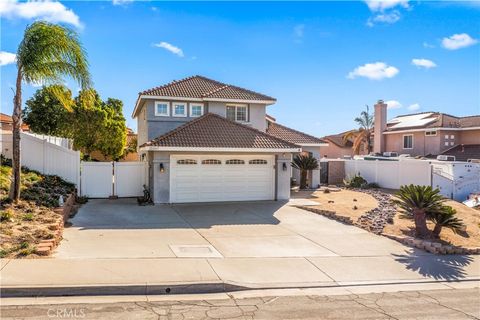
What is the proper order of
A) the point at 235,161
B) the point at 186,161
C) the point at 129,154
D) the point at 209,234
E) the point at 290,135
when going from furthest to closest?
the point at 129,154
the point at 290,135
the point at 235,161
the point at 186,161
the point at 209,234

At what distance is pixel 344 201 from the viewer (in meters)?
20.3

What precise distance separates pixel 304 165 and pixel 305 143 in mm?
1941

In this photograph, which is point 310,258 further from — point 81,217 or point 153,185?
point 153,185

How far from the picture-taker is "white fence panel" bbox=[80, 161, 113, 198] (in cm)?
1939

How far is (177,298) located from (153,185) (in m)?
11.2

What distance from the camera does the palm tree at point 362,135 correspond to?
46.1 meters

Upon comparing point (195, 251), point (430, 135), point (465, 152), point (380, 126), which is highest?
point (380, 126)

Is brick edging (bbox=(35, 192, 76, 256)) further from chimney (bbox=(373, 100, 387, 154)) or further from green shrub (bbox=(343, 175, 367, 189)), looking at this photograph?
chimney (bbox=(373, 100, 387, 154))

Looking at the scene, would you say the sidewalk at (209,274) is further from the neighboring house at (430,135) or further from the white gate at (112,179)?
the neighboring house at (430,135)

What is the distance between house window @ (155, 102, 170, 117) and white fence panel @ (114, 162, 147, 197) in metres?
2.86

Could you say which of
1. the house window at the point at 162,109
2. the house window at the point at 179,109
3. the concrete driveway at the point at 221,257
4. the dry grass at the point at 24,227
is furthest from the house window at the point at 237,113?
the dry grass at the point at 24,227

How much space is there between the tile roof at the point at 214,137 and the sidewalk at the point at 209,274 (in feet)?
29.6

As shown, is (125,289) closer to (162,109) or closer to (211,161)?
(211,161)

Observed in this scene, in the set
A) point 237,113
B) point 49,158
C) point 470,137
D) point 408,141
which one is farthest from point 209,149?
point 470,137
